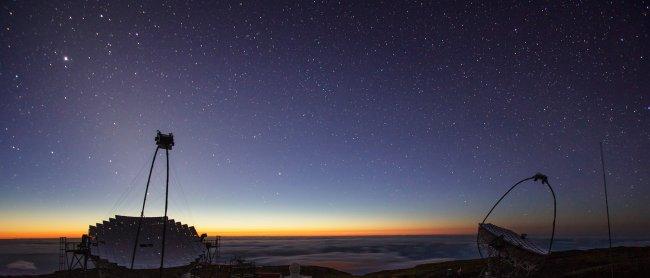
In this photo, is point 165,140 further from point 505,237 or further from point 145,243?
point 505,237

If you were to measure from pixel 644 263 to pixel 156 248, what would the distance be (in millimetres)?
50834

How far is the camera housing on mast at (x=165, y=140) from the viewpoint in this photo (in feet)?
86.2

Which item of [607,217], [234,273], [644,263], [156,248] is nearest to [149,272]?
[156,248]

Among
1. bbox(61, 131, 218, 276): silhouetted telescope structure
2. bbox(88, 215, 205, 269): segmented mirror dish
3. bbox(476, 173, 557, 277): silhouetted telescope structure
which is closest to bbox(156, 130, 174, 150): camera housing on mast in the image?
bbox(61, 131, 218, 276): silhouetted telescope structure

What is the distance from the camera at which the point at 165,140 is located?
86.6 feet

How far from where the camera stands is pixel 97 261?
32906 millimetres

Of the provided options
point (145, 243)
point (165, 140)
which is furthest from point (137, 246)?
point (165, 140)

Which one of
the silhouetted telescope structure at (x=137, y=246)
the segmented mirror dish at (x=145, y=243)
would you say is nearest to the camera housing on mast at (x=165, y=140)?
the silhouetted telescope structure at (x=137, y=246)

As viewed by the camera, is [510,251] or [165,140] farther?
[510,251]

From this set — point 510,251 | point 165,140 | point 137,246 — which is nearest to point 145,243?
point 137,246

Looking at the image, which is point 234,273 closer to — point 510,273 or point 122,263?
point 122,263

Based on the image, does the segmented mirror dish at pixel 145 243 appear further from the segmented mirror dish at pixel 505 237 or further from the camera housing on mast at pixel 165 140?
the segmented mirror dish at pixel 505 237

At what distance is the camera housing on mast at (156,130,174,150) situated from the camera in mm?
26266

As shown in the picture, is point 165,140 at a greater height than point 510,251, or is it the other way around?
point 165,140
